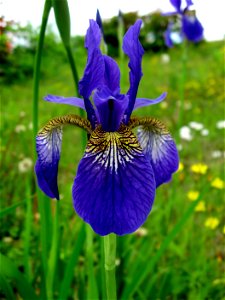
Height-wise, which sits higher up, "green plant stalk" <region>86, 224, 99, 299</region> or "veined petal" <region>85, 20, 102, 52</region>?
"veined petal" <region>85, 20, 102, 52</region>

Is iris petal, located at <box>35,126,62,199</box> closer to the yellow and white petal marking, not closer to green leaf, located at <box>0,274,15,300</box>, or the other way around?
the yellow and white petal marking

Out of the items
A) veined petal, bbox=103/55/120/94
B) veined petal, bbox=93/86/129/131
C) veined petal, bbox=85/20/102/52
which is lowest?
veined petal, bbox=93/86/129/131

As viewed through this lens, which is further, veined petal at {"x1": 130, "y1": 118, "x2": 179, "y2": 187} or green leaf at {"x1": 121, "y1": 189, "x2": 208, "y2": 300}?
green leaf at {"x1": 121, "y1": 189, "x2": 208, "y2": 300}

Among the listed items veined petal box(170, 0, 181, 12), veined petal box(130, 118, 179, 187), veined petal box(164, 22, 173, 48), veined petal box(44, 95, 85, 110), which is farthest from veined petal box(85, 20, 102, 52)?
veined petal box(164, 22, 173, 48)

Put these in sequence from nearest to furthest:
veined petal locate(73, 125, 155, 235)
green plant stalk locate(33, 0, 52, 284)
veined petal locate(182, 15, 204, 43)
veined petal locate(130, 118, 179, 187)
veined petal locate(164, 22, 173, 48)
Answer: veined petal locate(73, 125, 155, 235) < veined petal locate(130, 118, 179, 187) < green plant stalk locate(33, 0, 52, 284) < veined petal locate(182, 15, 204, 43) < veined petal locate(164, 22, 173, 48)

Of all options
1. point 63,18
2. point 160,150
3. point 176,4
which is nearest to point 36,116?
point 63,18

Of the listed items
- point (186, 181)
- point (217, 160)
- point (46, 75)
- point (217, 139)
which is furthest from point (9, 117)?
point (46, 75)

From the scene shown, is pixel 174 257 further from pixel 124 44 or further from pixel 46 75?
pixel 46 75
